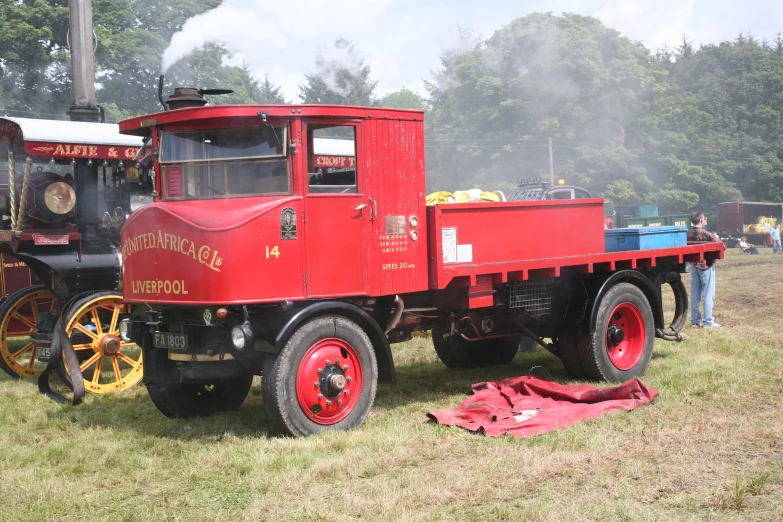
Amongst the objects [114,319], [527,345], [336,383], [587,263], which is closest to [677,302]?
[527,345]

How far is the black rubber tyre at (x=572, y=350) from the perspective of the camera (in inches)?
338

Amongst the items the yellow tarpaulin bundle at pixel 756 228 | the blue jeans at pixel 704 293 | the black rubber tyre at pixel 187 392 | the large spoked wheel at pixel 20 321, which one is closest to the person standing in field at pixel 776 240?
the yellow tarpaulin bundle at pixel 756 228

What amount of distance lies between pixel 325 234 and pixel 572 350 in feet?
10.8

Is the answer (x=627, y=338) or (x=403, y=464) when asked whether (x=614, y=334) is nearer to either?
(x=627, y=338)

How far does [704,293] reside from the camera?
12.5 m

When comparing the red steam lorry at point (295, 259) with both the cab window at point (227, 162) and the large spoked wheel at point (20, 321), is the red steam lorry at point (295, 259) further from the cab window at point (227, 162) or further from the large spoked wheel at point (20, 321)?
the large spoked wheel at point (20, 321)

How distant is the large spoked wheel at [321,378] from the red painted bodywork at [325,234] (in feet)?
1.06

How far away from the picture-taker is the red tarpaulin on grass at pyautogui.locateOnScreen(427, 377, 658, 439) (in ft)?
21.8

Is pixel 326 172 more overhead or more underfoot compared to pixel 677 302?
more overhead

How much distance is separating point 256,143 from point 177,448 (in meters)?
2.41

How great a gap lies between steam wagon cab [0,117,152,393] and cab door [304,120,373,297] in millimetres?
2583

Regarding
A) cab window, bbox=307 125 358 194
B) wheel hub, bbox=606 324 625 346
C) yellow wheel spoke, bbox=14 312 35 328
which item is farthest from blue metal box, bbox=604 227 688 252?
yellow wheel spoke, bbox=14 312 35 328

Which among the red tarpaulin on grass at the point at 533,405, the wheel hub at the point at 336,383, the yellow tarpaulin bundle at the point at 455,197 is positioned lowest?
the red tarpaulin on grass at the point at 533,405

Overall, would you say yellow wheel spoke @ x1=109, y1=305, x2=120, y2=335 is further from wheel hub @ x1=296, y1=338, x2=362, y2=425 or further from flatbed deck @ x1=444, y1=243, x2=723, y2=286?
flatbed deck @ x1=444, y1=243, x2=723, y2=286
